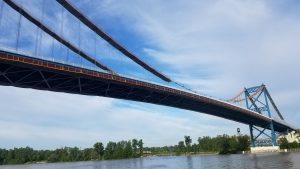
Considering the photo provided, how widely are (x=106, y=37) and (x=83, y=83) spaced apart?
668 cm

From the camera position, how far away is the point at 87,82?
45469 millimetres

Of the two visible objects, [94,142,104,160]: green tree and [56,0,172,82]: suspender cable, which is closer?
[56,0,172,82]: suspender cable

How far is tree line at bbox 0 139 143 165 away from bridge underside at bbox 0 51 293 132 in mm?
77680

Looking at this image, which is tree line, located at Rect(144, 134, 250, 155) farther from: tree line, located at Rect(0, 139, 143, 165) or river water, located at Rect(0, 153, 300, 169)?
river water, located at Rect(0, 153, 300, 169)

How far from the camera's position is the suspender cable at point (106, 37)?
1535 inches

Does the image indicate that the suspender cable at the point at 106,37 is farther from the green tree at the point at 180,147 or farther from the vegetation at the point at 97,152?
the green tree at the point at 180,147

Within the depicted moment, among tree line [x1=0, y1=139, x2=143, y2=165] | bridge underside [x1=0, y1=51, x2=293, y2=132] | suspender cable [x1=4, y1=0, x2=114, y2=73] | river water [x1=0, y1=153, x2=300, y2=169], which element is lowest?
river water [x1=0, y1=153, x2=300, y2=169]

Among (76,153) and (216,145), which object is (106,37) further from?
(76,153)

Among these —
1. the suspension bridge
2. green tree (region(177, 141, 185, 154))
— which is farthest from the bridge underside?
green tree (region(177, 141, 185, 154))

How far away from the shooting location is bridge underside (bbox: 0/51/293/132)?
36.6 meters

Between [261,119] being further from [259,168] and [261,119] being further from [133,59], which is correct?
[259,168]

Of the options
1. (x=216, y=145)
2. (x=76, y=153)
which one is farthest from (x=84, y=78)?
(x=76, y=153)

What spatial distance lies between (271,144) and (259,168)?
6328 cm

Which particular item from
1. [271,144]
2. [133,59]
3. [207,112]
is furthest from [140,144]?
[133,59]
